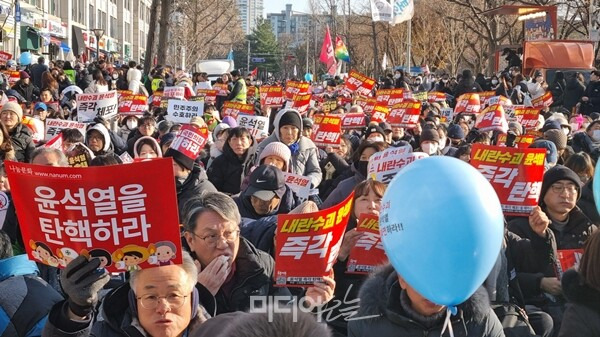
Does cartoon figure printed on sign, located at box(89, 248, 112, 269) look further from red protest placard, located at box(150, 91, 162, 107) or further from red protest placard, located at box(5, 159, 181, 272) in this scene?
red protest placard, located at box(150, 91, 162, 107)

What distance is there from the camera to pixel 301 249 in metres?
4.54

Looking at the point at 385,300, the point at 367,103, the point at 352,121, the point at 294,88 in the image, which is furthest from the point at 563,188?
the point at 294,88

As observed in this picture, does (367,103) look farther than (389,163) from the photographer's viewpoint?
Yes

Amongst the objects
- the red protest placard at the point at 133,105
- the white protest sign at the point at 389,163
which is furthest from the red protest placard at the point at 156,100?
the white protest sign at the point at 389,163

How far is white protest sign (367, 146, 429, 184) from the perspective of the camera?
23.7ft

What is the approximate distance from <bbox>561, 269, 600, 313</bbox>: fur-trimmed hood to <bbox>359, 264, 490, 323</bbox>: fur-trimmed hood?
35 cm

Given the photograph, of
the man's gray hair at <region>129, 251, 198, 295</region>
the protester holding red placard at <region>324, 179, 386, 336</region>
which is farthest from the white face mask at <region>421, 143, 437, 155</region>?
the man's gray hair at <region>129, 251, 198, 295</region>

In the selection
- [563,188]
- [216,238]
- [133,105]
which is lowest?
[216,238]

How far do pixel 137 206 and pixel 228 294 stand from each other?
31.5 inches

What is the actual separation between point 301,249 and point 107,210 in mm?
1071

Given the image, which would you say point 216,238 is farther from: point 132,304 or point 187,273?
point 132,304

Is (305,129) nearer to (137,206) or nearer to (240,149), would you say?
(240,149)

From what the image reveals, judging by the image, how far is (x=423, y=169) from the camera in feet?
11.1

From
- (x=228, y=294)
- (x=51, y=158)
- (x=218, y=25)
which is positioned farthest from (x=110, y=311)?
(x=218, y=25)
